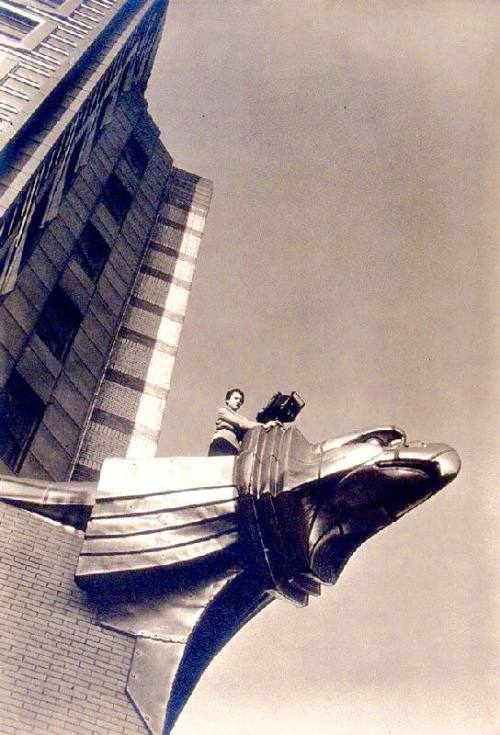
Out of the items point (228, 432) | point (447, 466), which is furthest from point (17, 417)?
point (447, 466)

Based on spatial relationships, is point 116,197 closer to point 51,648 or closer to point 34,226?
point 34,226

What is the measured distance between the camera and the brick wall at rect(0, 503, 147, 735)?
8227mm

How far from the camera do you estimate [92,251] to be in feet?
64.4

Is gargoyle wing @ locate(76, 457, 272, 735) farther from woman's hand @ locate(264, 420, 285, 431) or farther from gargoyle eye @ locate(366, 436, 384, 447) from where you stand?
gargoyle eye @ locate(366, 436, 384, 447)

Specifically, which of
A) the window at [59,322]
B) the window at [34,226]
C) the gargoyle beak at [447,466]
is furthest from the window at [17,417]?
the gargoyle beak at [447,466]

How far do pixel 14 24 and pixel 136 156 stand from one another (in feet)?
17.2

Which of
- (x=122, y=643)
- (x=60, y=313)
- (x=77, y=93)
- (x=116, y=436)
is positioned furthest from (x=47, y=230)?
(x=122, y=643)

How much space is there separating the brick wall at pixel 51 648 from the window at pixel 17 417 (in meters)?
3.75

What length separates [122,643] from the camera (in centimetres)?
934

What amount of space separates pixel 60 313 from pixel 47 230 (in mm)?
1881

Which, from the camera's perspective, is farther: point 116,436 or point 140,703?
point 116,436

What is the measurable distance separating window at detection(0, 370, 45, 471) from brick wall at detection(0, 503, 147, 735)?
3.75 metres

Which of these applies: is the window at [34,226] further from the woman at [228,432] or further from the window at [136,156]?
the window at [136,156]

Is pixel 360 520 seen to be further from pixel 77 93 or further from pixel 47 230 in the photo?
pixel 77 93
